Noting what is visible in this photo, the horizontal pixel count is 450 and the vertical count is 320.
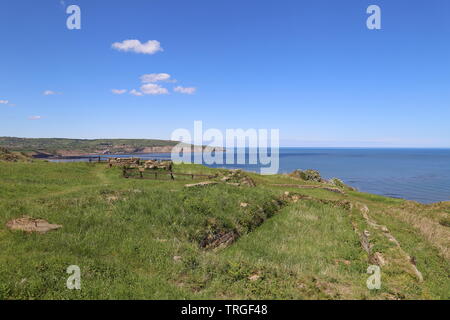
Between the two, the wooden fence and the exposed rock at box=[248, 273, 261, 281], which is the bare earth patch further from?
the wooden fence

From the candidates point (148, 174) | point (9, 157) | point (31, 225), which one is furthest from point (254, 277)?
point (9, 157)

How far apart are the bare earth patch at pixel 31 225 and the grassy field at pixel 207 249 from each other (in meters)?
0.33

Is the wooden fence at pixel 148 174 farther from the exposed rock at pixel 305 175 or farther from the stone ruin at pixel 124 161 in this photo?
the exposed rock at pixel 305 175

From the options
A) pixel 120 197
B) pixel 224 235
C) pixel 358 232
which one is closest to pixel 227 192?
pixel 224 235

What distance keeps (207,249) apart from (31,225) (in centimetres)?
870

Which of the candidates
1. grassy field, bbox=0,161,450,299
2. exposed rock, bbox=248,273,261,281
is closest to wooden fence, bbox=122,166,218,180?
grassy field, bbox=0,161,450,299

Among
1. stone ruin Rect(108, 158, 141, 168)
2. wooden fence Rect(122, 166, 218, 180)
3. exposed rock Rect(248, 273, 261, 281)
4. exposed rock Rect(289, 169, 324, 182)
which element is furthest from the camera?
exposed rock Rect(289, 169, 324, 182)

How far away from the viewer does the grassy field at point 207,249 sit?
8.31 meters

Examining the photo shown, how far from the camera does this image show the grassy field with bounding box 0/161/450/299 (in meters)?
8.31

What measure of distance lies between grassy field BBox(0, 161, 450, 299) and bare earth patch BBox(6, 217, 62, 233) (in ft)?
1.07

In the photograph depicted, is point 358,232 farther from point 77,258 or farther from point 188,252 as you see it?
point 77,258

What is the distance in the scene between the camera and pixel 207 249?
13.9 metres
